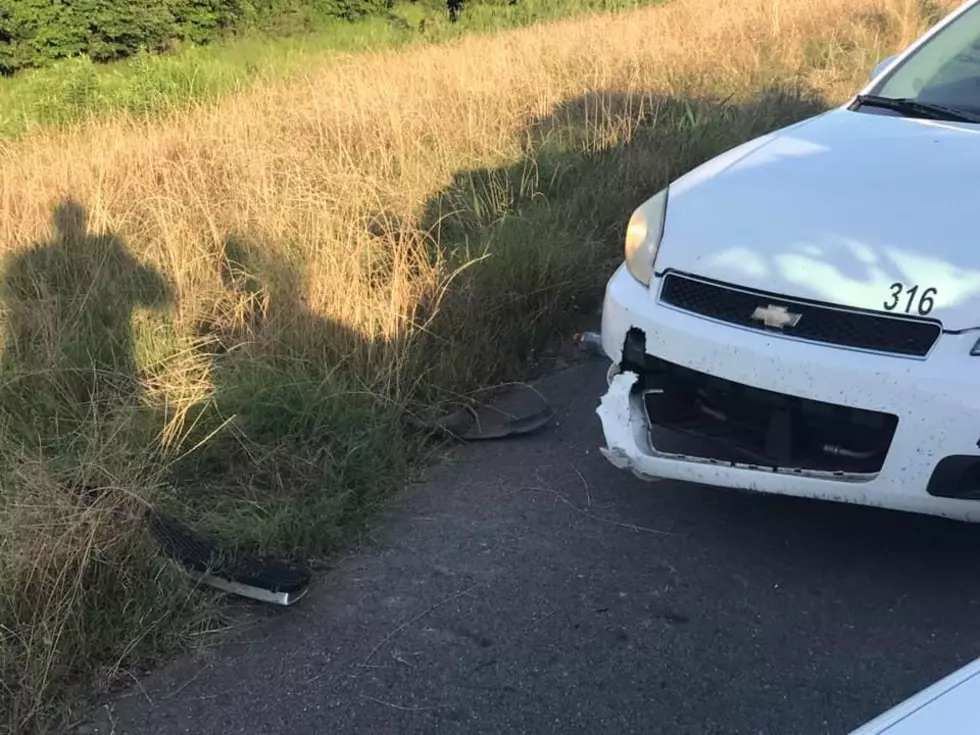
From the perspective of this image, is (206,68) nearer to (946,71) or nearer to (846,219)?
(946,71)

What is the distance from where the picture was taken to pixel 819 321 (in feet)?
8.61

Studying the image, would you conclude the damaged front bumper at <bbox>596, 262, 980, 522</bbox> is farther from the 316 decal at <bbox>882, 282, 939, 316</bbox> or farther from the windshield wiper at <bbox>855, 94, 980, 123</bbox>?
the windshield wiper at <bbox>855, 94, 980, 123</bbox>

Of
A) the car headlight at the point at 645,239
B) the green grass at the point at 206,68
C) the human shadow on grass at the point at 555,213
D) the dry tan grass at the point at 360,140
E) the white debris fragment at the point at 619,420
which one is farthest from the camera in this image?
the green grass at the point at 206,68

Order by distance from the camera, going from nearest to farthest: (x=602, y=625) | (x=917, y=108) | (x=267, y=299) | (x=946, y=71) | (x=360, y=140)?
(x=602, y=625) → (x=917, y=108) → (x=946, y=71) → (x=267, y=299) → (x=360, y=140)

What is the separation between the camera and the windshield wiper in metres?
3.57

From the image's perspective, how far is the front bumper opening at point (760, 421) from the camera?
2.58m

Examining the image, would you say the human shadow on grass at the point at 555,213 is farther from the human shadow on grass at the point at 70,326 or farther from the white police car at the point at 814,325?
the human shadow on grass at the point at 70,326

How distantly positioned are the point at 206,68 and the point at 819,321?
421 inches

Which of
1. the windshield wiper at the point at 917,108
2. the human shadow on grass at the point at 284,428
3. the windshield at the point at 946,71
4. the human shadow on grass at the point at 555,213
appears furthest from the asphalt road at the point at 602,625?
the windshield at the point at 946,71

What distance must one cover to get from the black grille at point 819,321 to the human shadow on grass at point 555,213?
143cm

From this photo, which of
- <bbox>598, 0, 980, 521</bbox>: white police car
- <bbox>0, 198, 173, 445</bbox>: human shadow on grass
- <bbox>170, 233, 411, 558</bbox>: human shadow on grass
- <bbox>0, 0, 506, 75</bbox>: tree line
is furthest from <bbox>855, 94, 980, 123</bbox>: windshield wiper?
<bbox>0, 0, 506, 75</bbox>: tree line

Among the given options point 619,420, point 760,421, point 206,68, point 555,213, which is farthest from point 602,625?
point 206,68

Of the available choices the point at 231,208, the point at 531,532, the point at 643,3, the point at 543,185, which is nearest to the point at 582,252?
the point at 543,185

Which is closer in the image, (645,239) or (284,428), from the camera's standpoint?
(645,239)
